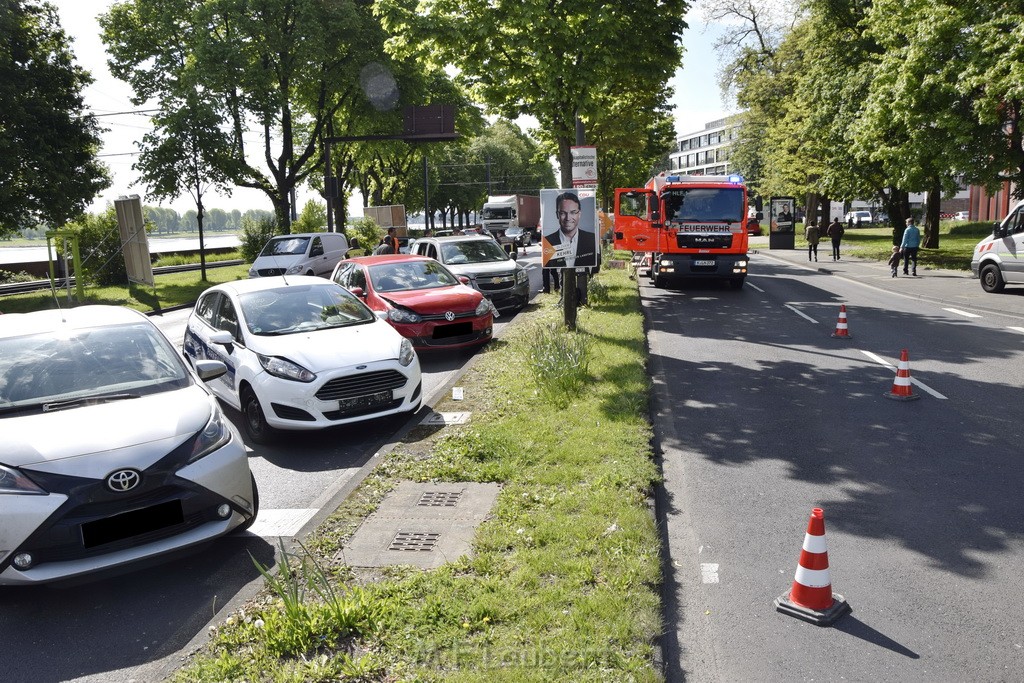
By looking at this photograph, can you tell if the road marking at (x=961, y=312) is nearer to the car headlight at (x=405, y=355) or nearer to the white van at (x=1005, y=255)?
the white van at (x=1005, y=255)

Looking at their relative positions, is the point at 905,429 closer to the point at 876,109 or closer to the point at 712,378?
the point at 712,378

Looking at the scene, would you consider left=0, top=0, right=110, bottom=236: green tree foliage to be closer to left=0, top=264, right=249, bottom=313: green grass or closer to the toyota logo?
left=0, top=264, right=249, bottom=313: green grass

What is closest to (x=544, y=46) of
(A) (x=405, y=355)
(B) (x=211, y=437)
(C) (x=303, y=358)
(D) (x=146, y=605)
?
(A) (x=405, y=355)

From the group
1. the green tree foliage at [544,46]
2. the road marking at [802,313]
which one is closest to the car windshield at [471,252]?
the green tree foliage at [544,46]

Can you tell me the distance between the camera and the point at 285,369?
7613 mm

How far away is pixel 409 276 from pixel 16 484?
29.5 ft

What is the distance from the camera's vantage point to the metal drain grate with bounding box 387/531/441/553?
16.5 ft

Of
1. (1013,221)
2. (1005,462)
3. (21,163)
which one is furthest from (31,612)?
(21,163)

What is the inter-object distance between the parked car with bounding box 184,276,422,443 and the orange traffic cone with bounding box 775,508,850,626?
4.65m

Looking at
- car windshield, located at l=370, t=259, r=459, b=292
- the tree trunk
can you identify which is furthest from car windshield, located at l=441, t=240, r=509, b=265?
the tree trunk

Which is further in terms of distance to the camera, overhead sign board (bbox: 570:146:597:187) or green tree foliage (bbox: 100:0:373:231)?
green tree foliage (bbox: 100:0:373:231)

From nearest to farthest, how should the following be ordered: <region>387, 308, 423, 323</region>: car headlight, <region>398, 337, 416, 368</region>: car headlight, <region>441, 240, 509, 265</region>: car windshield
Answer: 1. <region>398, 337, 416, 368</region>: car headlight
2. <region>387, 308, 423, 323</region>: car headlight
3. <region>441, 240, 509, 265</region>: car windshield

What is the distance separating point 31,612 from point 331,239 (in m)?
21.5

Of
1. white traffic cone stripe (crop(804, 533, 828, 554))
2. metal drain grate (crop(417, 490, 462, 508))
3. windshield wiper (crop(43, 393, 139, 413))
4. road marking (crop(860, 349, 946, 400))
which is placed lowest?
metal drain grate (crop(417, 490, 462, 508))
